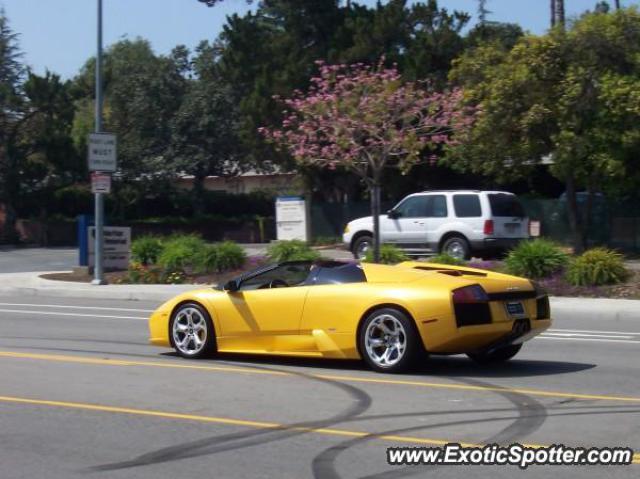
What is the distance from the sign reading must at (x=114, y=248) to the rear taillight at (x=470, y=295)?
58.7 ft

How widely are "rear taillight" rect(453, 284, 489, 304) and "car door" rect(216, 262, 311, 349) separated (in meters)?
1.86

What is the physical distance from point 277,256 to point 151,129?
27.9 meters

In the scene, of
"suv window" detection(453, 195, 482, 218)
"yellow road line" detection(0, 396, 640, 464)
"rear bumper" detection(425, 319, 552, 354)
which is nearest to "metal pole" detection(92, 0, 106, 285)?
"suv window" detection(453, 195, 482, 218)

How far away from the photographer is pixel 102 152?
26328mm

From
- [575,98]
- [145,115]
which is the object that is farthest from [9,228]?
[575,98]

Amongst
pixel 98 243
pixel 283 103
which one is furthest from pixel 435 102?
pixel 283 103

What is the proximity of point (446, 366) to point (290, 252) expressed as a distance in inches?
532

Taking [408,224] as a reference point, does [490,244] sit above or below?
below

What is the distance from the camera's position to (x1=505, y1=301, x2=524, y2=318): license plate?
11.3m

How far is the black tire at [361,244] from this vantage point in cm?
2827

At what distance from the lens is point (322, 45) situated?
137ft

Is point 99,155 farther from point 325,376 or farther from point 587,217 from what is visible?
point 325,376

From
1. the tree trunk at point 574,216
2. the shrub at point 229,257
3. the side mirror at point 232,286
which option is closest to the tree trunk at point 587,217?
the tree trunk at point 574,216

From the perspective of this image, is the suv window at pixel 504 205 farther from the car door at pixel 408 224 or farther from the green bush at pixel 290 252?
the green bush at pixel 290 252
